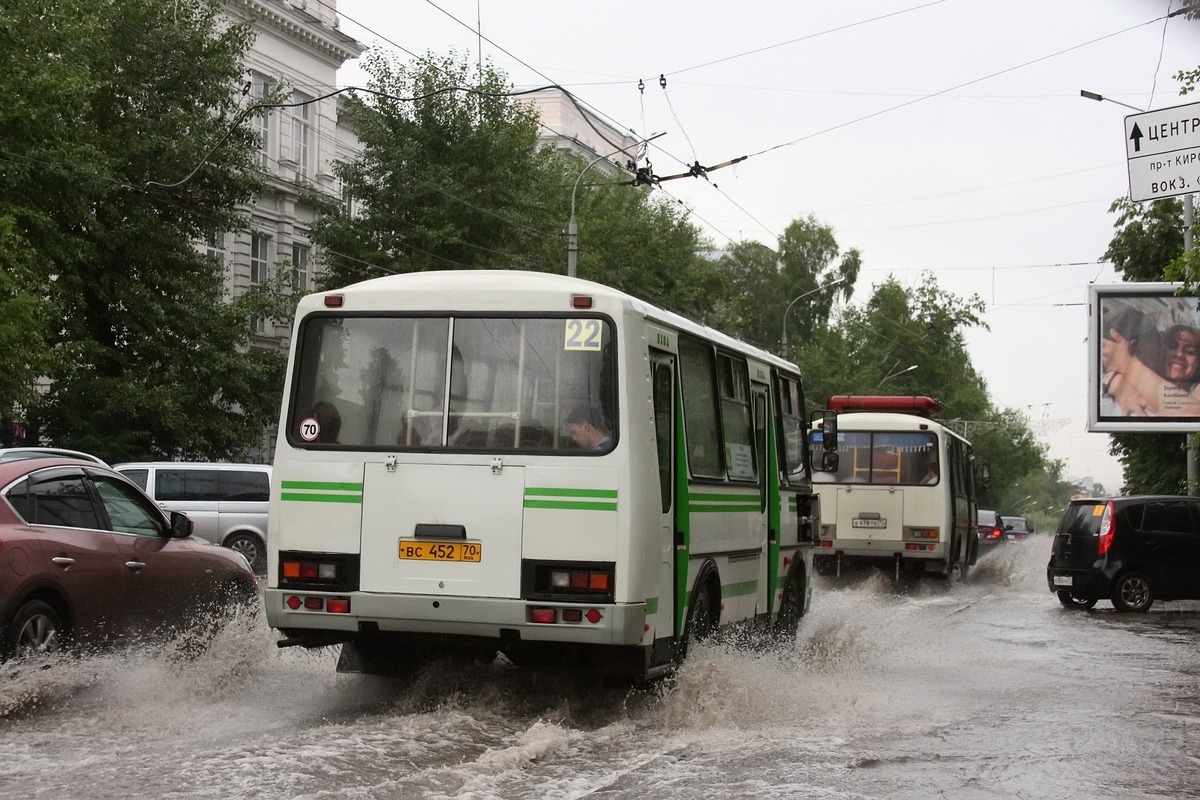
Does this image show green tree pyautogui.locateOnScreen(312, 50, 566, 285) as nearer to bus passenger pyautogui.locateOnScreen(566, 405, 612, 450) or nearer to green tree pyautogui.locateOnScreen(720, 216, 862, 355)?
bus passenger pyautogui.locateOnScreen(566, 405, 612, 450)

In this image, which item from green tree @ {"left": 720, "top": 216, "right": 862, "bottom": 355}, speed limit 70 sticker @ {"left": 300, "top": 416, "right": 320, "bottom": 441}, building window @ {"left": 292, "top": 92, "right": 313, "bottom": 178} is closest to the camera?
speed limit 70 sticker @ {"left": 300, "top": 416, "right": 320, "bottom": 441}

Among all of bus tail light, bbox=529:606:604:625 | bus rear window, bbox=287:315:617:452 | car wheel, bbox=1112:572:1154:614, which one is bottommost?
car wheel, bbox=1112:572:1154:614

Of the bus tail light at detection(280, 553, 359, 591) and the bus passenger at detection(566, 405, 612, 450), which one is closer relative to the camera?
the bus passenger at detection(566, 405, 612, 450)

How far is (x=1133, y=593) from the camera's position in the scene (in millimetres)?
21969

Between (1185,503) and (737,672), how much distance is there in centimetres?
1380

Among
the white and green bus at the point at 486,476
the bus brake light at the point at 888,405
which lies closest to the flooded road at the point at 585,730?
the white and green bus at the point at 486,476

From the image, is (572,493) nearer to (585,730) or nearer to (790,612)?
(585,730)

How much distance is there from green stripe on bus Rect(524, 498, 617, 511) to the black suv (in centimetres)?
1479

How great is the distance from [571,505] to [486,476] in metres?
0.56

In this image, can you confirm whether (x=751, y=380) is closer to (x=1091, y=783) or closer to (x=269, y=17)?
(x=1091, y=783)

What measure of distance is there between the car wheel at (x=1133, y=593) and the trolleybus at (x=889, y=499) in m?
3.11

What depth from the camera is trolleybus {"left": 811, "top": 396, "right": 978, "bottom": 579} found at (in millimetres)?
24578

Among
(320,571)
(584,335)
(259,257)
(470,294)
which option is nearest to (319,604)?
(320,571)

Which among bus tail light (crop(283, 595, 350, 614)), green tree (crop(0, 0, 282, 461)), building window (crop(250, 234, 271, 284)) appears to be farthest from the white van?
building window (crop(250, 234, 271, 284))
